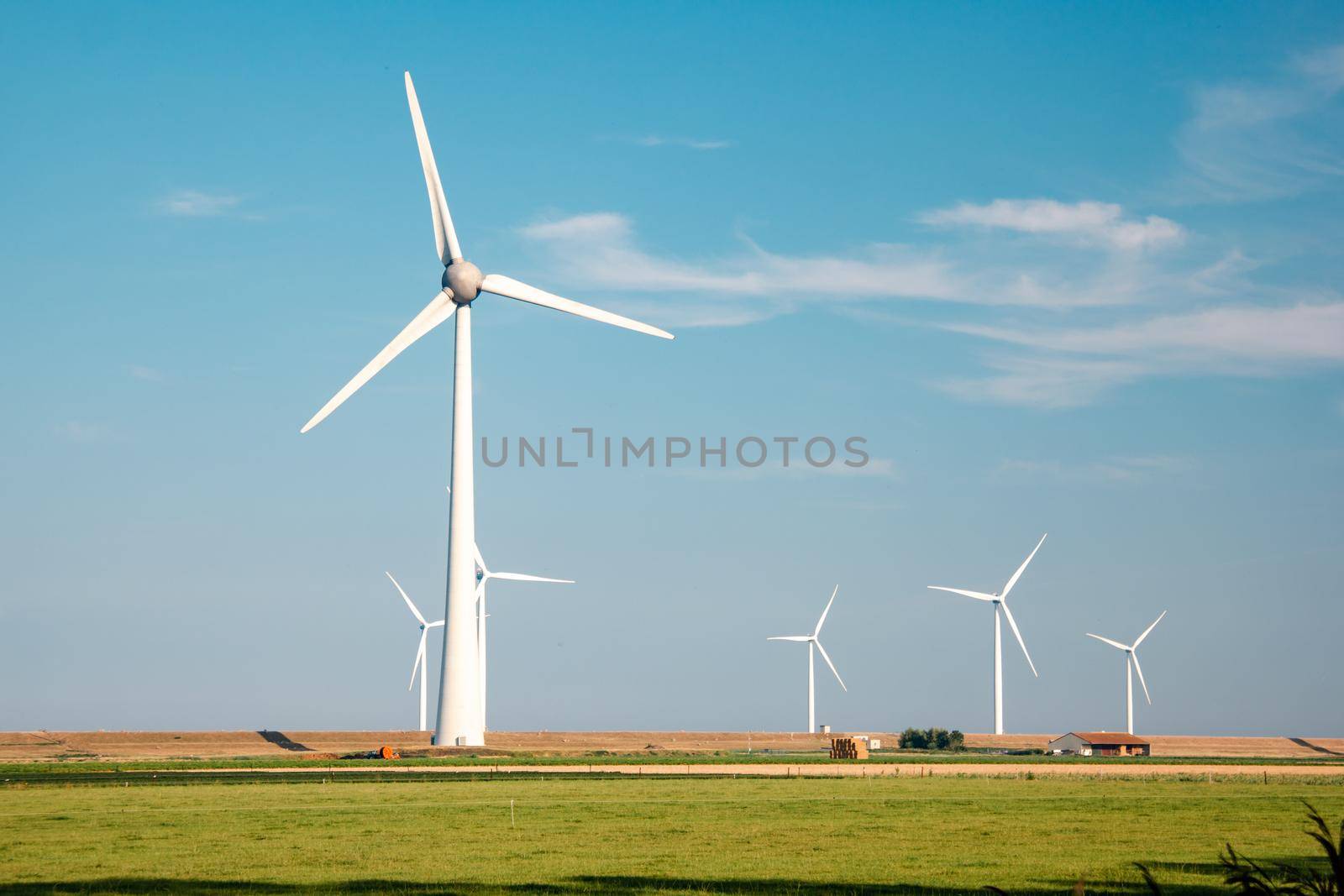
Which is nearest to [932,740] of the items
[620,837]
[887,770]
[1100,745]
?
[1100,745]

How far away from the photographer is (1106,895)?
105 ft

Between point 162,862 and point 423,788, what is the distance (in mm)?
34880

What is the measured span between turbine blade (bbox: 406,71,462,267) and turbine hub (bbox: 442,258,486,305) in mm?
1062

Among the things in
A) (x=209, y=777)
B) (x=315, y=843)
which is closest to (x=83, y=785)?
(x=209, y=777)

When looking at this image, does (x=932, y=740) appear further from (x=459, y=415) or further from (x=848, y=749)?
(x=459, y=415)

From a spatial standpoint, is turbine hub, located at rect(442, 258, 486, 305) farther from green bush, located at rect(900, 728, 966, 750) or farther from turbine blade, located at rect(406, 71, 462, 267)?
green bush, located at rect(900, 728, 966, 750)

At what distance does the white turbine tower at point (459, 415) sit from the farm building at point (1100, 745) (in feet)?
285

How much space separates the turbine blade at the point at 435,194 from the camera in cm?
10200

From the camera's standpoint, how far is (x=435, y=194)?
105 metres

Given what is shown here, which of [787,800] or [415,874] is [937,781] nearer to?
[787,800]

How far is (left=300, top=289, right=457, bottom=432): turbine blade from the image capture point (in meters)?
99.1

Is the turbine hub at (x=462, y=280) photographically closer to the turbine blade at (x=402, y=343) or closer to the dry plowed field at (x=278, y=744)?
the turbine blade at (x=402, y=343)

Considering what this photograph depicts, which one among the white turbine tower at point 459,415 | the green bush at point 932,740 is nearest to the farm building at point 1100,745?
the green bush at point 932,740

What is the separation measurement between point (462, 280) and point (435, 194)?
23.7ft
